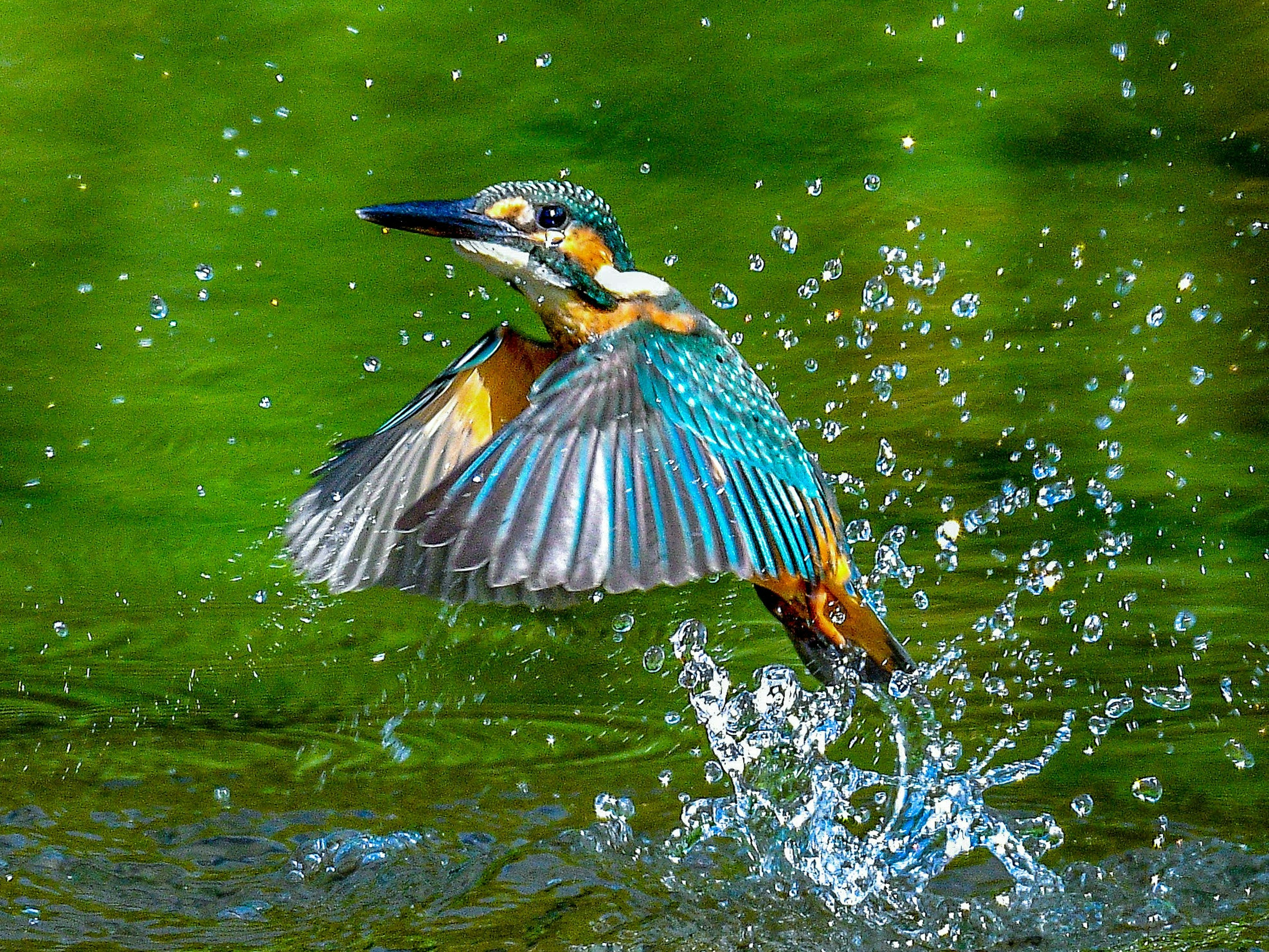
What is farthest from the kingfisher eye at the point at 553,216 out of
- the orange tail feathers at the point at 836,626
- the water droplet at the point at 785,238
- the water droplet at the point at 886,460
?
the water droplet at the point at 785,238

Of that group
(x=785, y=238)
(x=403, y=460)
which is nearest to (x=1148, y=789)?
(x=403, y=460)

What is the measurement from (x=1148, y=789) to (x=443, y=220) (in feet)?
4.65

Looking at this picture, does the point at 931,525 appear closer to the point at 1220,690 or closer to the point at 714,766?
the point at 1220,690

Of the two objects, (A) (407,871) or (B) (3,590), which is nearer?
(A) (407,871)

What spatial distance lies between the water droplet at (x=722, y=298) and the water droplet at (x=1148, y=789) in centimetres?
173

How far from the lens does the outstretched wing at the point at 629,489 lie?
2.16 meters

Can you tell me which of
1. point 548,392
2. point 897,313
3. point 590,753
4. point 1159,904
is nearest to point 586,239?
point 548,392

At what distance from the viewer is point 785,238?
15.6ft

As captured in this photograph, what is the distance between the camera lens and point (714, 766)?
2881 mm

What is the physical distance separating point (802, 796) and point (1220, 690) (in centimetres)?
98

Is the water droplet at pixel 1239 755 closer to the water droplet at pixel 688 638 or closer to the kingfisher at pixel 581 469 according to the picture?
the kingfisher at pixel 581 469

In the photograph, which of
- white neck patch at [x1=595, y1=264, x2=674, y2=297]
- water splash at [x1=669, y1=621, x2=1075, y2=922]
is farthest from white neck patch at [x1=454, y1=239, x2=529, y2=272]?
water splash at [x1=669, y1=621, x2=1075, y2=922]

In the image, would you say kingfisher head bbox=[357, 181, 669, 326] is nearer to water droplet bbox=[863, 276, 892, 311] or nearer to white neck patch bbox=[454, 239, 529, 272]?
white neck patch bbox=[454, 239, 529, 272]

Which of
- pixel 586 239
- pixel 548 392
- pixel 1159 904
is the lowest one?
pixel 1159 904
